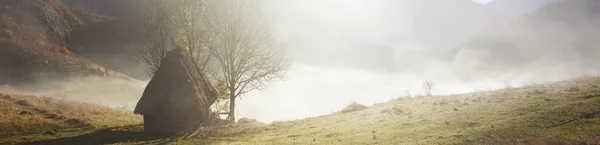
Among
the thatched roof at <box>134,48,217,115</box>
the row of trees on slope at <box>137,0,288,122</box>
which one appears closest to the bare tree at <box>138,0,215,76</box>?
the row of trees on slope at <box>137,0,288,122</box>

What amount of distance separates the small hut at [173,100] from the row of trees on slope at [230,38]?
280 inches

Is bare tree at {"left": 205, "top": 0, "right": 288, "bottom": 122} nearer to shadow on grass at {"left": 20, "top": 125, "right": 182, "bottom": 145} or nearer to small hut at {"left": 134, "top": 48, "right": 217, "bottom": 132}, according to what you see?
small hut at {"left": 134, "top": 48, "right": 217, "bottom": 132}

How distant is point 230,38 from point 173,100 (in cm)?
933

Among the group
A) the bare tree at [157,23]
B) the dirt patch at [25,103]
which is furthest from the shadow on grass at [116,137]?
the bare tree at [157,23]

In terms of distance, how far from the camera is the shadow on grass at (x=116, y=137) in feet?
45.8

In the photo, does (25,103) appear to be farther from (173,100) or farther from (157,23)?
(157,23)

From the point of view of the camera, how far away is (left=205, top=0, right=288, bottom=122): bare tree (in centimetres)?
2561

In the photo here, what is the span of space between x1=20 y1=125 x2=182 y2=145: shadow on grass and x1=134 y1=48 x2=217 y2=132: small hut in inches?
42.4

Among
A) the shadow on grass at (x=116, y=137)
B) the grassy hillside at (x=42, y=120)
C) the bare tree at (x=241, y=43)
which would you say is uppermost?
the bare tree at (x=241, y=43)

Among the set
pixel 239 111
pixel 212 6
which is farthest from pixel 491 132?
pixel 239 111

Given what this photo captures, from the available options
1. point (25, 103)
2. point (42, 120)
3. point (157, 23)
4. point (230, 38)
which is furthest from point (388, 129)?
point (157, 23)

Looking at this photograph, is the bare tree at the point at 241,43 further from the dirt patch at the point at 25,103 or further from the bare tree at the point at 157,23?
the dirt patch at the point at 25,103

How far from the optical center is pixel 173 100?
17516 millimetres

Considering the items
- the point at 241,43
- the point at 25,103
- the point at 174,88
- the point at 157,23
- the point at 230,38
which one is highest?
the point at 157,23
